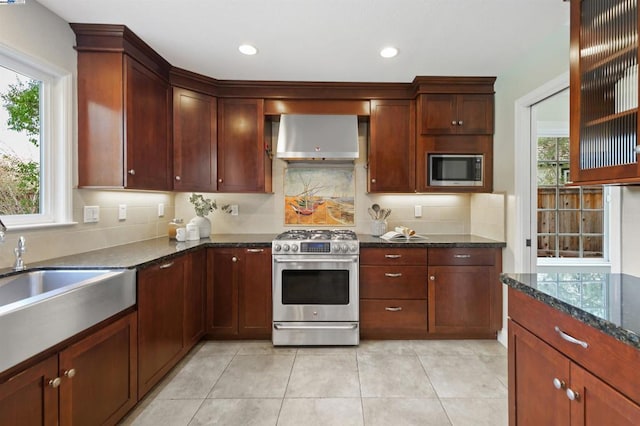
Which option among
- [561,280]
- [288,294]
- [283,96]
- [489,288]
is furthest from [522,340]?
[283,96]

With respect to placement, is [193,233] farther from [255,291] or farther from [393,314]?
[393,314]

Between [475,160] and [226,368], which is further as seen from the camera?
[475,160]

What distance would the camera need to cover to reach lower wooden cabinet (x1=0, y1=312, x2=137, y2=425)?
3.60 feet

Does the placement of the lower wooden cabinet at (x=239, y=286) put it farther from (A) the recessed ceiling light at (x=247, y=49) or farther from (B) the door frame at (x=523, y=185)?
(B) the door frame at (x=523, y=185)

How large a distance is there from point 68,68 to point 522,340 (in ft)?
10.2

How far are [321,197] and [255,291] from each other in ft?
4.07

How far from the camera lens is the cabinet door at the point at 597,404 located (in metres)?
0.84

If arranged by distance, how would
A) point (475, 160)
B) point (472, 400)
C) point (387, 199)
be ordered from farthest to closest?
point (387, 199)
point (475, 160)
point (472, 400)

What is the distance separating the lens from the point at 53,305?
1229 mm

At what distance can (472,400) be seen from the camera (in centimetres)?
195

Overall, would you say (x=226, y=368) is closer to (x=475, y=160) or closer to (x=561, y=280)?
(x=561, y=280)

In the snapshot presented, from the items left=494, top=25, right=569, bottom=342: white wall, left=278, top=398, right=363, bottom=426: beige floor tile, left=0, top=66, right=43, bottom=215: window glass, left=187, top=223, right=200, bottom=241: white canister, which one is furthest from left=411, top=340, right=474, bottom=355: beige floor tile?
left=0, top=66, right=43, bottom=215: window glass

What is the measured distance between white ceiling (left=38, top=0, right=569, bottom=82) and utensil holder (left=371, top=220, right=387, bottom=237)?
1443 millimetres

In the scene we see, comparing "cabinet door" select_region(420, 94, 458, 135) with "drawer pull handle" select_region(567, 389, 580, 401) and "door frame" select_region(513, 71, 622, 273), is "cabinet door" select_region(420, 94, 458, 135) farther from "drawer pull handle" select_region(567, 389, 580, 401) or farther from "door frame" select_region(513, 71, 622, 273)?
"drawer pull handle" select_region(567, 389, 580, 401)
